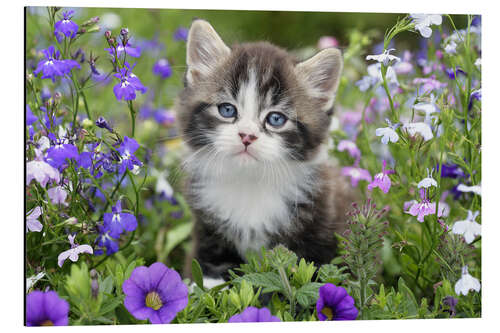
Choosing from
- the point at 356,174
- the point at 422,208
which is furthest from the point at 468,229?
the point at 356,174

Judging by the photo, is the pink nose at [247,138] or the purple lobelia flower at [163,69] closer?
the pink nose at [247,138]

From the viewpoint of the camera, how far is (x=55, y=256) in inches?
61.9

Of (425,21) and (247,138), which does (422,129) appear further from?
(247,138)

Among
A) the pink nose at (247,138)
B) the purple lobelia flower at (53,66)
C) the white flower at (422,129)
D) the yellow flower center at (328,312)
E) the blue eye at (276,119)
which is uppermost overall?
the purple lobelia flower at (53,66)

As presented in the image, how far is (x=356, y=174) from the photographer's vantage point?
1.95 metres

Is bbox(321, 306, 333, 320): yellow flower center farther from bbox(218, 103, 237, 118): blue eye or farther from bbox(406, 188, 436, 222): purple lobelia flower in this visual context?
bbox(218, 103, 237, 118): blue eye

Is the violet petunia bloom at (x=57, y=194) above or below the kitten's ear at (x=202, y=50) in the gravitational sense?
below

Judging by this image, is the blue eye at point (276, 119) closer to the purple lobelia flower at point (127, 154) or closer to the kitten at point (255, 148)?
the kitten at point (255, 148)

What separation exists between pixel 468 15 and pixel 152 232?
→ 128 cm

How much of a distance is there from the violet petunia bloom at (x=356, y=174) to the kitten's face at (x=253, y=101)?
0.33 meters

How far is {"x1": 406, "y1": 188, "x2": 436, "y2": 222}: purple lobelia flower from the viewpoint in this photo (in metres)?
1.55

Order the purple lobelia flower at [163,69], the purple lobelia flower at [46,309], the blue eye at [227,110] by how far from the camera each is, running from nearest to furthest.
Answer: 1. the purple lobelia flower at [46,309]
2. the blue eye at [227,110]
3. the purple lobelia flower at [163,69]

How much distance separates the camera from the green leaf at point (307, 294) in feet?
4.69

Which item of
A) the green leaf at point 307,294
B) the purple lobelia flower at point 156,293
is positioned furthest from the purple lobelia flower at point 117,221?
the green leaf at point 307,294
